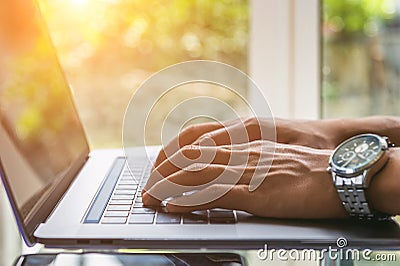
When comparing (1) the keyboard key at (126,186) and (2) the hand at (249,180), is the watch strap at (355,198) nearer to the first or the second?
(2) the hand at (249,180)

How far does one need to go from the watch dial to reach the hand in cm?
2

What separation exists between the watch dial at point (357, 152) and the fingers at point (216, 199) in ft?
0.38

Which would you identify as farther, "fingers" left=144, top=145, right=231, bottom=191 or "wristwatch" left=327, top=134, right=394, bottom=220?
"fingers" left=144, top=145, right=231, bottom=191

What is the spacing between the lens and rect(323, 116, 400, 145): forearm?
991 mm

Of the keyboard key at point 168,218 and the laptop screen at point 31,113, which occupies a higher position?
the laptop screen at point 31,113

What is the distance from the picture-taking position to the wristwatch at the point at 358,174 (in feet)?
2.36

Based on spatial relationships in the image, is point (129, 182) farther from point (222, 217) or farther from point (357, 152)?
point (357, 152)

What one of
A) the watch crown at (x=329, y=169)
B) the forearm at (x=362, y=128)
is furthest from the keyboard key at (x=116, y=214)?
the forearm at (x=362, y=128)

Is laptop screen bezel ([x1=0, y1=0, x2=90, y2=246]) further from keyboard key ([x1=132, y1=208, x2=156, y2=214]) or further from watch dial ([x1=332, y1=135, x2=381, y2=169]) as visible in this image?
watch dial ([x1=332, y1=135, x2=381, y2=169])

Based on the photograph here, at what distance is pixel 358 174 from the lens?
2.37 feet

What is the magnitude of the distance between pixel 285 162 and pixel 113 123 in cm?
99

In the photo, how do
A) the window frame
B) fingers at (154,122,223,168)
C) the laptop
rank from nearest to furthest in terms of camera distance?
the laptop < fingers at (154,122,223,168) < the window frame

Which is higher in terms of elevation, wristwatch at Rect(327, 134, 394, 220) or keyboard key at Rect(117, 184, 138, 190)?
wristwatch at Rect(327, 134, 394, 220)

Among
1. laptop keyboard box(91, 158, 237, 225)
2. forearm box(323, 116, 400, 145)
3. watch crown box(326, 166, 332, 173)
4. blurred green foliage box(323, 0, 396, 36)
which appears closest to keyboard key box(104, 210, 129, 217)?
laptop keyboard box(91, 158, 237, 225)
